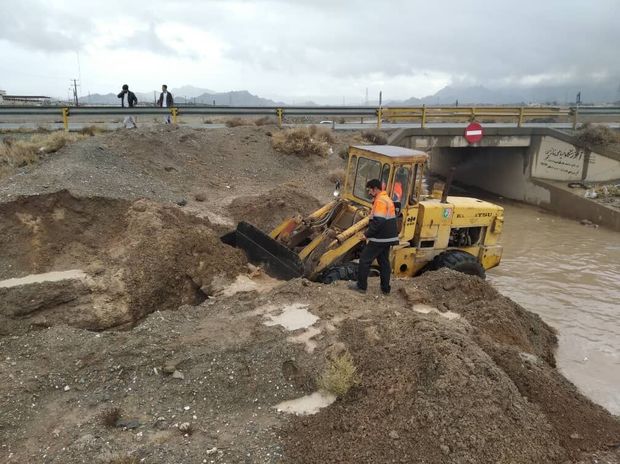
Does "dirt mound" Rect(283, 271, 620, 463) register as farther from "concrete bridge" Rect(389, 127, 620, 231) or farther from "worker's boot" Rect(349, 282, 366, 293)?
"concrete bridge" Rect(389, 127, 620, 231)

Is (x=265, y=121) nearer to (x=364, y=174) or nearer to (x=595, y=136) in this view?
(x=364, y=174)

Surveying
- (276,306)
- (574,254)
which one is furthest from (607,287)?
(276,306)

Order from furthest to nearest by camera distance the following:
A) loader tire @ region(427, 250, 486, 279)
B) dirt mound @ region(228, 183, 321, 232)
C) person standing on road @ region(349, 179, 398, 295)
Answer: dirt mound @ region(228, 183, 321, 232)
loader tire @ region(427, 250, 486, 279)
person standing on road @ region(349, 179, 398, 295)

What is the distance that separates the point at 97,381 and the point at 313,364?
2161mm

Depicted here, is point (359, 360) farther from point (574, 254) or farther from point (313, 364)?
point (574, 254)

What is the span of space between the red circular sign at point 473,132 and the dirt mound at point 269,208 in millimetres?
7638

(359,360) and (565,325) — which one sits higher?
(359,360)

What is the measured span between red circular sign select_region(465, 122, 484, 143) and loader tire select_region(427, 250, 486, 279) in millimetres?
9272

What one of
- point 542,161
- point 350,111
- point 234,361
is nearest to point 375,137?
point 350,111

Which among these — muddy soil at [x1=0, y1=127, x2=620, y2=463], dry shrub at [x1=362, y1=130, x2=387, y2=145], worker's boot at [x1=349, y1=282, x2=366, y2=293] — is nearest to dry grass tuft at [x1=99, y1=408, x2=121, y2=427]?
muddy soil at [x1=0, y1=127, x2=620, y2=463]

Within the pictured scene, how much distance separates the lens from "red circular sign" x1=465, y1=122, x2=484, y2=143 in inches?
682

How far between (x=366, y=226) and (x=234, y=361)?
3.39 meters

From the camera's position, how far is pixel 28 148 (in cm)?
1232

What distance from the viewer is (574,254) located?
13.8m
